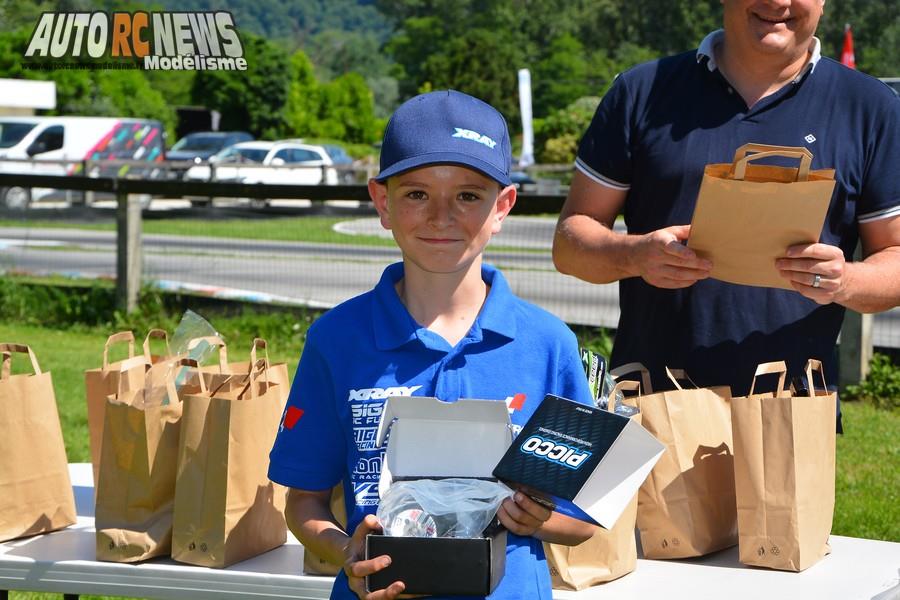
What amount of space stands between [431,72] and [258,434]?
6238 centimetres

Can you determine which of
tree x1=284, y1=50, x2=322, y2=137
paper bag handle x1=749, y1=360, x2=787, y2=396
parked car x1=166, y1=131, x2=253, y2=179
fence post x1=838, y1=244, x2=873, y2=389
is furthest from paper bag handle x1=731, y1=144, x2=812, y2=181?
tree x1=284, y1=50, x2=322, y2=137

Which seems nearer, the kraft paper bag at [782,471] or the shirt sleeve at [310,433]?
the shirt sleeve at [310,433]

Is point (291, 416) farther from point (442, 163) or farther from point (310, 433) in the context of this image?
point (442, 163)

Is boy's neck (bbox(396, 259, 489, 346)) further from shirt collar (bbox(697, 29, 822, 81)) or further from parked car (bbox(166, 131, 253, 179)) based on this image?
parked car (bbox(166, 131, 253, 179))

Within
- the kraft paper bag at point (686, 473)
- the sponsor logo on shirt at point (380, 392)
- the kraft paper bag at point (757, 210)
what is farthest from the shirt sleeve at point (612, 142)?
the sponsor logo on shirt at point (380, 392)

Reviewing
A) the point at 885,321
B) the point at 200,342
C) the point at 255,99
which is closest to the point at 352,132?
the point at 255,99

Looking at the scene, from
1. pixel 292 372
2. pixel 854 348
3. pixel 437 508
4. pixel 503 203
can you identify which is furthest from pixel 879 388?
pixel 437 508

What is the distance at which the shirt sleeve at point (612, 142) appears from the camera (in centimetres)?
302

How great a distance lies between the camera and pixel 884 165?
2871mm

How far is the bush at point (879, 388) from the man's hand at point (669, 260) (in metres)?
5.08

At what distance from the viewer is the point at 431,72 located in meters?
64.1

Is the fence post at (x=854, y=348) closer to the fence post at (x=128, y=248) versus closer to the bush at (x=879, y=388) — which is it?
the bush at (x=879, y=388)

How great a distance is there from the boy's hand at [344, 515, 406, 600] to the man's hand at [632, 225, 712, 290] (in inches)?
42.5

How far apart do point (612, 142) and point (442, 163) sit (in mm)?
1077
